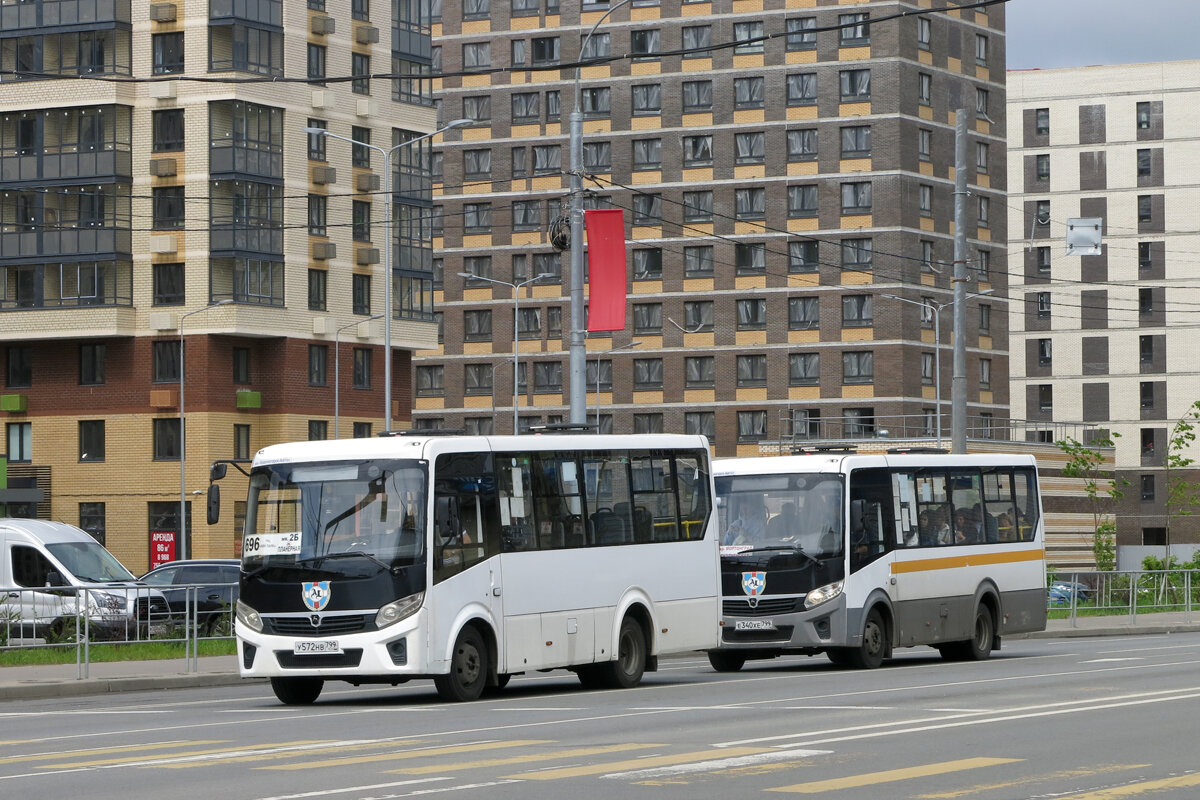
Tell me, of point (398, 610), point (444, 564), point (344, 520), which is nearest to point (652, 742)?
point (398, 610)

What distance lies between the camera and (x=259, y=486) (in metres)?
20.3

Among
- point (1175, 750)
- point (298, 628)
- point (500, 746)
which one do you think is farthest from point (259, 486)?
point (1175, 750)

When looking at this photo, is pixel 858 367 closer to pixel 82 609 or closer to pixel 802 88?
pixel 802 88

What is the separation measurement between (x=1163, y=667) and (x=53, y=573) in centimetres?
2017

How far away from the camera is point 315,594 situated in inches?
764

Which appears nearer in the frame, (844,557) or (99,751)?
(99,751)

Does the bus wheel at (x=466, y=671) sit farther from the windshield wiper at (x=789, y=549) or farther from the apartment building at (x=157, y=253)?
the apartment building at (x=157, y=253)

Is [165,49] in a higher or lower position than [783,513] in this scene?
higher

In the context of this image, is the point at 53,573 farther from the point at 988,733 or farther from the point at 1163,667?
the point at 988,733

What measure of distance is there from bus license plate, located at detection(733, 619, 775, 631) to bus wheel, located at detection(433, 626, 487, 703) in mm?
5389

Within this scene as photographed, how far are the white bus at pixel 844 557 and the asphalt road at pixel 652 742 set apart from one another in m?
1.76

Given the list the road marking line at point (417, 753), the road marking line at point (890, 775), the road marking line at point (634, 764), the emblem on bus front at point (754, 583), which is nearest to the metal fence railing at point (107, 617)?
the emblem on bus front at point (754, 583)

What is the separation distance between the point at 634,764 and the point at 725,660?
13344 mm

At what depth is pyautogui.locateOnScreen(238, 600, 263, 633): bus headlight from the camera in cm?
1973
